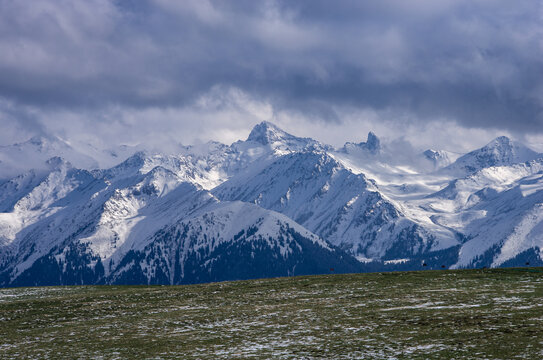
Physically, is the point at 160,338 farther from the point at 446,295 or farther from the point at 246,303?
the point at 446,295

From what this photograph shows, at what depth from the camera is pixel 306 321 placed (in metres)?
56.8

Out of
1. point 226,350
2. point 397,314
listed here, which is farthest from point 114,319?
point 397,314

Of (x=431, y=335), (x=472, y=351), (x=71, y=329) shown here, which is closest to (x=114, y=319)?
(x=71, y=329)

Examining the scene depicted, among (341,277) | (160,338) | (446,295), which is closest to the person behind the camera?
(160,338)

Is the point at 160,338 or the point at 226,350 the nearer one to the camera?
the point at 226,350

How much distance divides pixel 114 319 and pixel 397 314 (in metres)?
29.7

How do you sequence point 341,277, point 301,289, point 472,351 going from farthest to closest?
point 341,277, point 301,289, point 472,351

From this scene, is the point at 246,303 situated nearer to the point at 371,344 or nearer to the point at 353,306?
the point at 353,306

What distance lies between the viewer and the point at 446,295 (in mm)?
65812

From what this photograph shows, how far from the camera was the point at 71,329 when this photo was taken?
6147 cm

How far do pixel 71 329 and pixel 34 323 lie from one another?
26.4 ft

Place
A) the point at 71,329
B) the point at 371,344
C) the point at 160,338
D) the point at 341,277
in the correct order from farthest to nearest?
the point at 341,277 < the point at 71,329 < the point at 160,338 < the point at 371,344

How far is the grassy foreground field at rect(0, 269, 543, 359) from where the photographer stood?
45.2 m

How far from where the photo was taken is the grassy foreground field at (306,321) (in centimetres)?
4519
